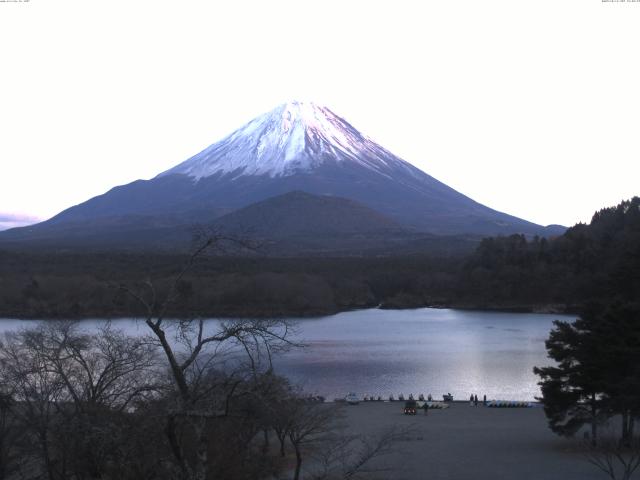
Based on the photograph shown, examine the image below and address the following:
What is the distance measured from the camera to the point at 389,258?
184ft

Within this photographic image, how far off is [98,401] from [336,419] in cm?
570

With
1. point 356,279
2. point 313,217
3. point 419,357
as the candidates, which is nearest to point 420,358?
point 419,357

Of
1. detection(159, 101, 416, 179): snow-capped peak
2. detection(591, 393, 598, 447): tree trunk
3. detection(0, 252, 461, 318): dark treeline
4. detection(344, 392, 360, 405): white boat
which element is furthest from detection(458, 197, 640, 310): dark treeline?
detection(159, 101, 416, 179): snow-capped peak

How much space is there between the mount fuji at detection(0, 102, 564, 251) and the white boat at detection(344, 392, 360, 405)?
6171 centimetres

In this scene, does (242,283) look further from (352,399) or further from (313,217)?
(313,217)

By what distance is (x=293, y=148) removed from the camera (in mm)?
98375

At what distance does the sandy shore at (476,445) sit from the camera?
9.25m

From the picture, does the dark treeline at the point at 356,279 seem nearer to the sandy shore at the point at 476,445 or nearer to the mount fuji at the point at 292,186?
the sandy shore at the point at 476,445

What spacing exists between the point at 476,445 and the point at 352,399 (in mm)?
4397

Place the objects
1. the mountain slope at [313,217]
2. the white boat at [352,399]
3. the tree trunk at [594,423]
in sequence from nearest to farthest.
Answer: the tree trunk at [594,423] → the white boat at [352,399] → the mountain slope at [313,217]

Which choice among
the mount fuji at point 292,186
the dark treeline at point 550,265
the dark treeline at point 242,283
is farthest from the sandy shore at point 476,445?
the mount fuji at point 292,186

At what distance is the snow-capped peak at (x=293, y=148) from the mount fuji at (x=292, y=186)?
118 mm

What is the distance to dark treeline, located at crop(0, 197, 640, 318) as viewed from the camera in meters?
36.3

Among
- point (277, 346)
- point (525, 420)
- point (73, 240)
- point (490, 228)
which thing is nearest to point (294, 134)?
point (490, 228)
